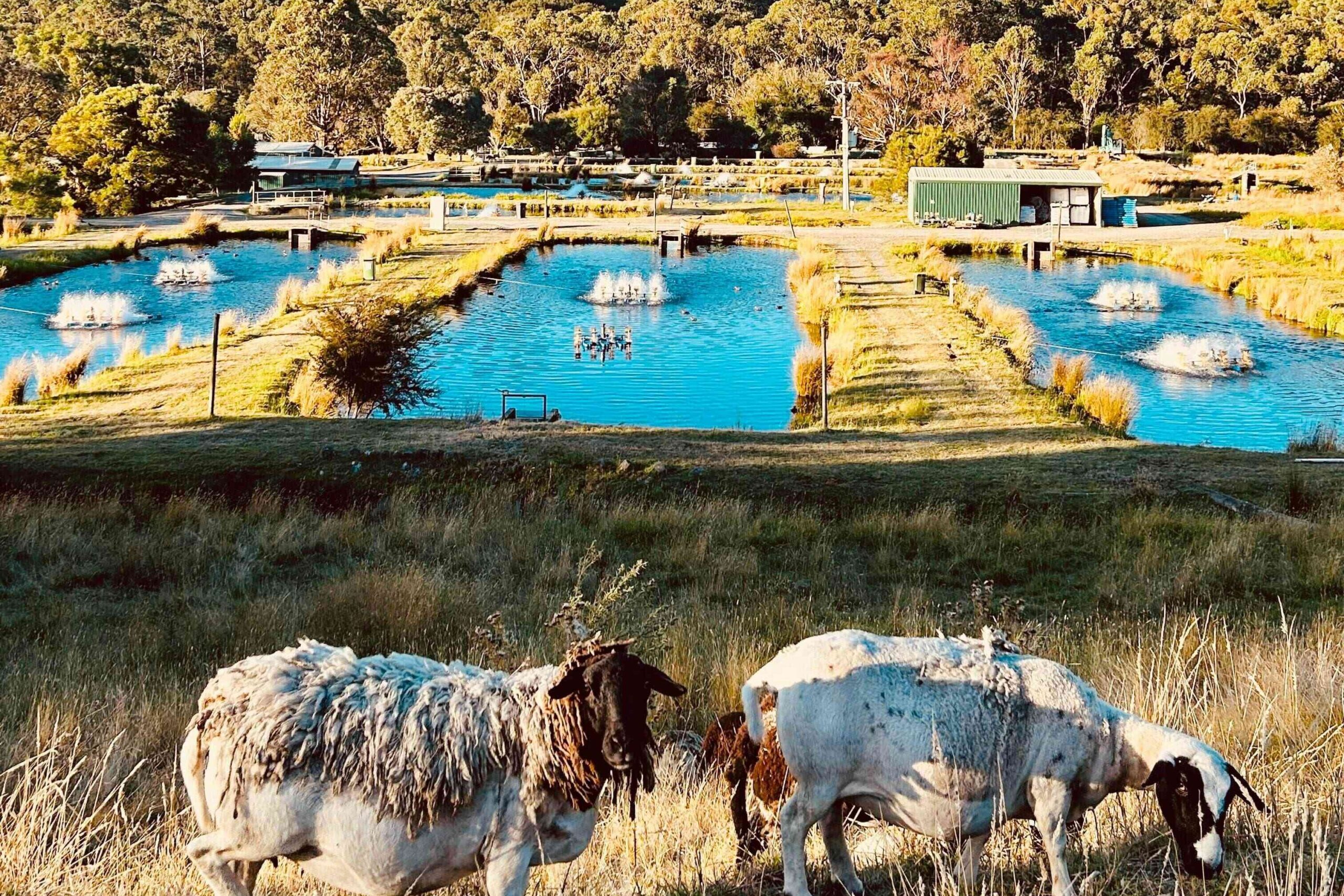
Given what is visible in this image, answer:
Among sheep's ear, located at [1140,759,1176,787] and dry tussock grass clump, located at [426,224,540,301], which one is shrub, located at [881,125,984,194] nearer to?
dry tussock grass clump, located at [426,224,540,301]

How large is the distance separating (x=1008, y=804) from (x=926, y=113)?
331 feet

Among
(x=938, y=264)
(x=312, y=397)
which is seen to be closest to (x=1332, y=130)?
(x=938, y=264)

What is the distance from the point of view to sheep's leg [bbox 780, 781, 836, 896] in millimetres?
4539

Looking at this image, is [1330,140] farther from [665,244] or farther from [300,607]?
[300,607]

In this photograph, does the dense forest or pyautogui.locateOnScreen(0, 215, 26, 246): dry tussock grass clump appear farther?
the dense forest

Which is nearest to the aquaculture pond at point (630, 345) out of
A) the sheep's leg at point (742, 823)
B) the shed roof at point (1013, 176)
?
the shed roof at point (1013, 176)

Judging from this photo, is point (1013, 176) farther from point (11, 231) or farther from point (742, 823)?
point (742, 823)

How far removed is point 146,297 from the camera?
37.0 metres

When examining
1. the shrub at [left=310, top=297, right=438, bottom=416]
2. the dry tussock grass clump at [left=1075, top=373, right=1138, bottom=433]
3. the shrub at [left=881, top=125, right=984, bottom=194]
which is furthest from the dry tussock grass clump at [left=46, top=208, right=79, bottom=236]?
the dry tussock grass clump at [left=1075, top=373, right=1138, bottom=433]

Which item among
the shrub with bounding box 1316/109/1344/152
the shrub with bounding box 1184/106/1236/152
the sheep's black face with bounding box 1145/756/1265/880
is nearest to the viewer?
the sheep's black face with bounding box 1145/756/1265/880

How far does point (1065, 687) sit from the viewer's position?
15.2 ft

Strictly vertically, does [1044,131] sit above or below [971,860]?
above

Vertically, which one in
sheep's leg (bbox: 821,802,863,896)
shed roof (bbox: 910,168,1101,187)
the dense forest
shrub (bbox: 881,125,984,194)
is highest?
the dense forest

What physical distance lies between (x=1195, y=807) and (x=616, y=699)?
1.99 metres
